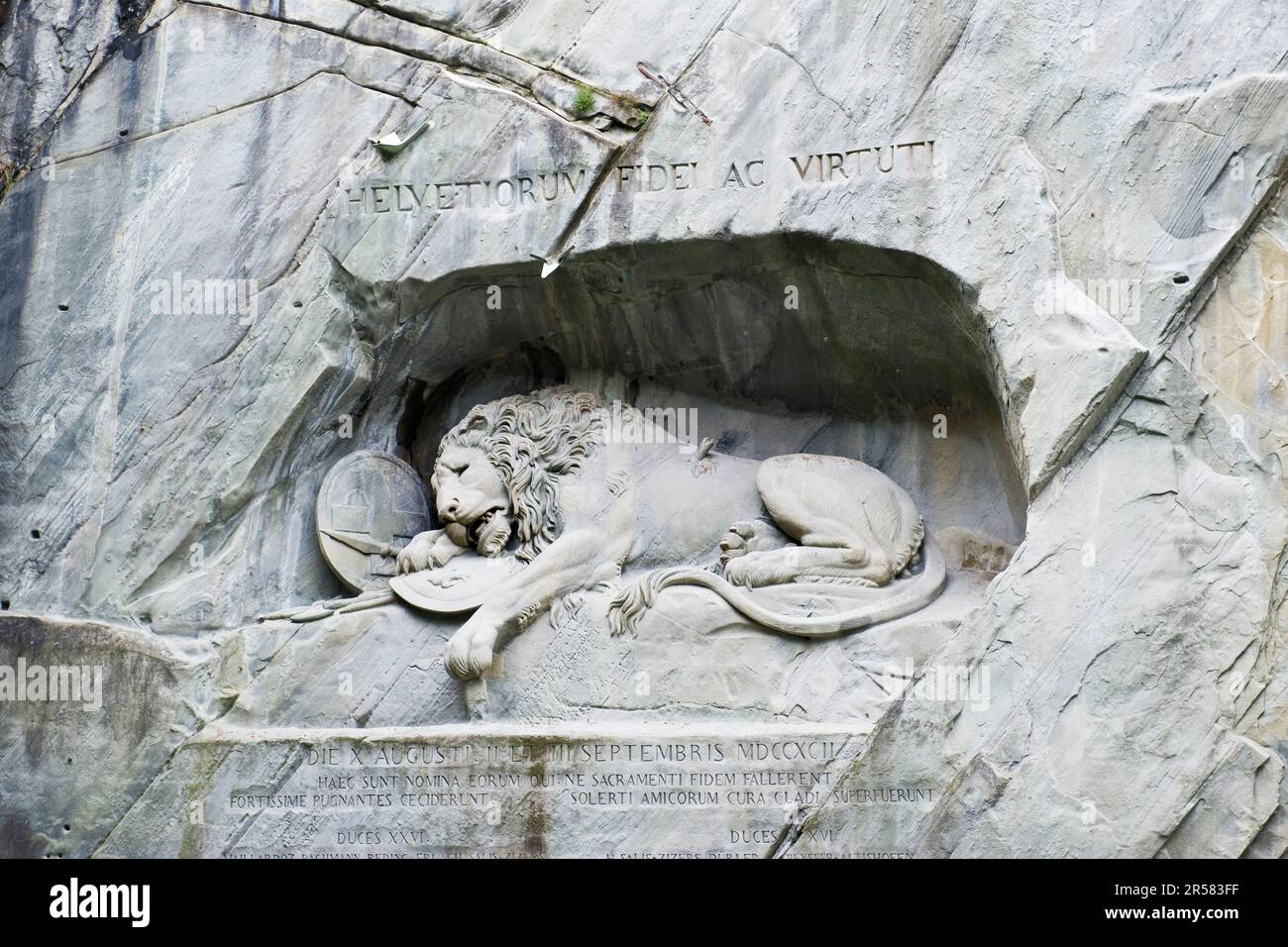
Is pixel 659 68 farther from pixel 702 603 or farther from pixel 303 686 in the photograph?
pixel 303 686

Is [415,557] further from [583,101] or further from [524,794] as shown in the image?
[583,101]

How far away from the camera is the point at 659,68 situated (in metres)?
8.24

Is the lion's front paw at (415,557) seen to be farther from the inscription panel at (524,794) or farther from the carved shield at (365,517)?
the inscription panel at (524,794)

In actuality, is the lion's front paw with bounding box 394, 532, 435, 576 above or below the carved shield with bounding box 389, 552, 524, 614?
above

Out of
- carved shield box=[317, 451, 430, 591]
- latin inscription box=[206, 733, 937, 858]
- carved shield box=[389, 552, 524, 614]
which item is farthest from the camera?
carved shield box=[317, 451, 430, 591]

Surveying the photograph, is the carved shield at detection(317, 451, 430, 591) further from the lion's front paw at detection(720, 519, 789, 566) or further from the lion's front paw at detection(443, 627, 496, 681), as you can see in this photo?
the lion's front paw at detection(720, 519, 789, 566)

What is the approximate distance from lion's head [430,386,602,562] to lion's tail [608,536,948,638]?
54cm

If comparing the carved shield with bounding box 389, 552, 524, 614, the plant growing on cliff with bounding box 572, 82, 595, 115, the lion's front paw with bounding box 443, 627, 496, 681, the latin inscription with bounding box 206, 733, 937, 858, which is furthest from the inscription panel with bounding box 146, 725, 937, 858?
the plant growing on cliff with bounding box 572, 82, 595, 115

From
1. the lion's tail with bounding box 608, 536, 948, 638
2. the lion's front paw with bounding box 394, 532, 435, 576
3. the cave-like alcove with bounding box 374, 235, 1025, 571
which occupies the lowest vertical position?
the lion's tail with bounding box 608, 536, 948, 638

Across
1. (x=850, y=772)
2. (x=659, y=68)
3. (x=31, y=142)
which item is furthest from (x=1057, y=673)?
(x=31, y=142)

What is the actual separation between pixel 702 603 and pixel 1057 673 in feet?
5.09

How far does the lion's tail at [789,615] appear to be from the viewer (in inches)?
308

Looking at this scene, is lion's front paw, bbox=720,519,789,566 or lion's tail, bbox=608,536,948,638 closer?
lion's tail, bbox=608,536,948,638

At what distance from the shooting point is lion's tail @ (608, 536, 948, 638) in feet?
25.6
